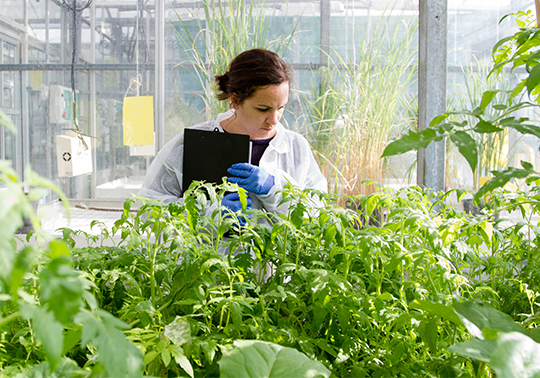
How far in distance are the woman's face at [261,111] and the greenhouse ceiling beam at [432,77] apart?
504 millimetres

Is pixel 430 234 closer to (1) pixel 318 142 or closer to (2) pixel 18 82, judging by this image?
(1) pixel 318 142

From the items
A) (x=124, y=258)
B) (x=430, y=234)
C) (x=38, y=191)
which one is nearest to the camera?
(x=38, y=191)

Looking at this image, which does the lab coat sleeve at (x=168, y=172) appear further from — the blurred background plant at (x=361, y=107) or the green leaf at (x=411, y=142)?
the green leaf at (x=411, y=142)

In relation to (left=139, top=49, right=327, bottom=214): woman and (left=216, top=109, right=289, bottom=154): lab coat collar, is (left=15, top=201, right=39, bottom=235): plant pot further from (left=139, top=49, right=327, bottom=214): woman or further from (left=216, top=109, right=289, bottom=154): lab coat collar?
(left=216, top=109, right=289, bottom=154): lab coat collar

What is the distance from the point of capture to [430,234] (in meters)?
0.61

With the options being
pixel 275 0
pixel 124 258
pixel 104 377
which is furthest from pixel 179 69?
pixel 104 377

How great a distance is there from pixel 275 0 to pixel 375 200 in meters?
1.68

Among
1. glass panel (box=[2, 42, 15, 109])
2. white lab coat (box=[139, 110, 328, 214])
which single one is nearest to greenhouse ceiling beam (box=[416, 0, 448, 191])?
white lab coat (box=[139, 110, 328, 214])

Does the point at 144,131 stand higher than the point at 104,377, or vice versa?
the point at 144,131

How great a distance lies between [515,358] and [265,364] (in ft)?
0.70

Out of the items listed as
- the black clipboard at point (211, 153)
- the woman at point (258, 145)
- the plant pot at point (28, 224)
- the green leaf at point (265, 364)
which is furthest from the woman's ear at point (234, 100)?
the green leaf at point (265, 364)

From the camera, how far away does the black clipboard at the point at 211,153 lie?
1.47 metres

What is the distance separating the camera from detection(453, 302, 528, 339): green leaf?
0.47 meters

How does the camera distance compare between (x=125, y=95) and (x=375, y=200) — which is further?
(x=125, y=95)
